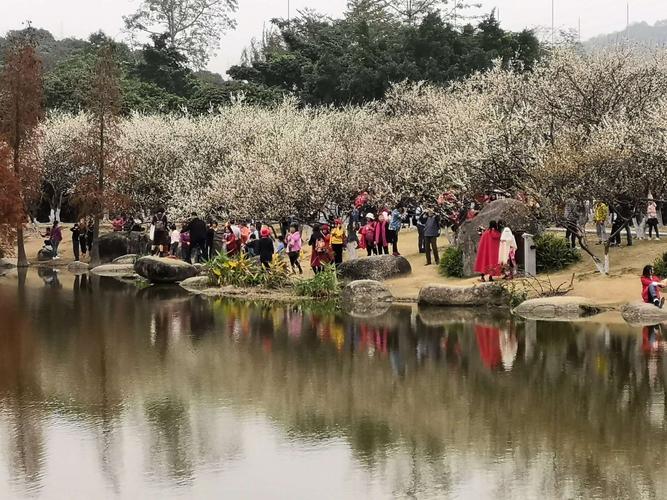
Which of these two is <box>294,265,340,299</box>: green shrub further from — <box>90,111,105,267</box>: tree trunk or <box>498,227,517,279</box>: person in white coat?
<box>90,111,105,267</box>: tree trunk

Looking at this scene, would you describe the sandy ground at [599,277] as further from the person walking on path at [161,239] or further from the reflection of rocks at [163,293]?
the person walking on path at [161,239]

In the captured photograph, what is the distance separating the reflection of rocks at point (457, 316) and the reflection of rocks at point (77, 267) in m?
21.6

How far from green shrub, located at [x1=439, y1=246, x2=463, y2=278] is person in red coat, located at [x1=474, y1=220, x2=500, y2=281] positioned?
1.90 m

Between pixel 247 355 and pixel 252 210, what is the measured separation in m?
23.6

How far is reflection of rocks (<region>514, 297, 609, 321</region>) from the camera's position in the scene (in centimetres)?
2458

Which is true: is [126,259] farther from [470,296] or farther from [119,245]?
[470,296]

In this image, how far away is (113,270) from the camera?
42688 millimetres

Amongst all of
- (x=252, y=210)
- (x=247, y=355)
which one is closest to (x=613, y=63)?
(x=252, y=210)

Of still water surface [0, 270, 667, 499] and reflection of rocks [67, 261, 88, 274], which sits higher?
reflection of rocks [67, 261, 88, 274]

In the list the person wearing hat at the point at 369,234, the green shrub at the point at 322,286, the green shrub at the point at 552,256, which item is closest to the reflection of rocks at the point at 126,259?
the person wearing hat at the point at 369,234

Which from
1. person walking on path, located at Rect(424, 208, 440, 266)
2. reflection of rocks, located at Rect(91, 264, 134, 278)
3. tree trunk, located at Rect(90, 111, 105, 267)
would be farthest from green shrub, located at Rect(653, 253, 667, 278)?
tree trunk, located at Rect(90, 111, 105, 267)

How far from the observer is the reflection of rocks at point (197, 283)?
33.7m

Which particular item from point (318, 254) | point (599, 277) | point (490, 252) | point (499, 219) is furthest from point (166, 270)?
point (599, 277)

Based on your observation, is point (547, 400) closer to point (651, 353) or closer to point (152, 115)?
point (651, 353)
